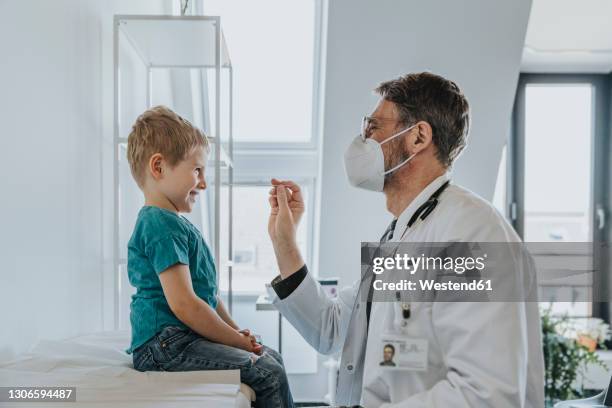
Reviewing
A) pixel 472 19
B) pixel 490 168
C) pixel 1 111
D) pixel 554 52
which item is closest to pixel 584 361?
pixel 490 168

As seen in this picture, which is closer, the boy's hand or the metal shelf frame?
the boy's hand

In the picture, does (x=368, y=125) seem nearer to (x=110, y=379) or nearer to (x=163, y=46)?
(x=110, y=379)

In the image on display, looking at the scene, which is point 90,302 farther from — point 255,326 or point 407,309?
point 255,326

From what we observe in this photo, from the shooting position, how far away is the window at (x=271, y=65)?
3.00 m

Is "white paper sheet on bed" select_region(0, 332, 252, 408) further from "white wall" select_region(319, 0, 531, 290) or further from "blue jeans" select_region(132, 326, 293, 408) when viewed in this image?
"white wall" select_region(319, 0, 531, 290)

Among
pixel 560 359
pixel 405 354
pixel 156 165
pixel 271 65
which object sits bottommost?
pixel 560 359

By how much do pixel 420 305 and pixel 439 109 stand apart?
49cm

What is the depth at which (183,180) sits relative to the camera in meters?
1.40

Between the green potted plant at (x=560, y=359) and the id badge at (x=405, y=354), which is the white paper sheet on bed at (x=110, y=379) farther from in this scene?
the green potted plant at (x=560, y=359)

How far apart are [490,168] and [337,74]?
0.97 metres

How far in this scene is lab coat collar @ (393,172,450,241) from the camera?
1247 mm

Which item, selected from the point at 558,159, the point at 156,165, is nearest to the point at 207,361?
the point at 156,165

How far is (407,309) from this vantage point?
107cm

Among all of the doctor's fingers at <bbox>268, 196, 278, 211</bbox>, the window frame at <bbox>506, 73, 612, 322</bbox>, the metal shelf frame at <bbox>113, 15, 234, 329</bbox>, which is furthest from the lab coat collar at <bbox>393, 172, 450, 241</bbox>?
the window frame at <bbox>506, 73, 612, 322</bbox>
